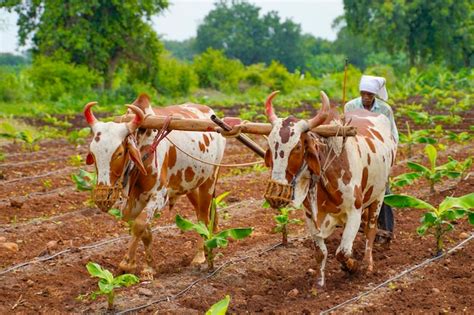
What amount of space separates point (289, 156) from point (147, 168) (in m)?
1.53

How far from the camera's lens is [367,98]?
7852 mm

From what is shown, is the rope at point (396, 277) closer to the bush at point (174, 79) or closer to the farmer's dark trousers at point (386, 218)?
the farmer's dark trousers at point (386, 218)

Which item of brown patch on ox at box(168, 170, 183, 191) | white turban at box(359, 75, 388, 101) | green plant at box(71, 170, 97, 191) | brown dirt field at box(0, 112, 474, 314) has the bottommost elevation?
brown dirt field at box(0, 112, 474, 314)

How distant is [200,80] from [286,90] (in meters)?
4.93

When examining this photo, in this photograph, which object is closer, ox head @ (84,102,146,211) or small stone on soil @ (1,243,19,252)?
ox head @ (84,102,146,211)

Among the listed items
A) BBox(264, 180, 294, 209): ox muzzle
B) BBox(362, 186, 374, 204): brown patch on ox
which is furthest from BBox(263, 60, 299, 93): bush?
BBox(264, 180, 294, 209): ox muzzle

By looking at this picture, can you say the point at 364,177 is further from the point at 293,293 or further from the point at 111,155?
the point at 111,155

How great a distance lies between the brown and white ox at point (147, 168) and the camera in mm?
6059

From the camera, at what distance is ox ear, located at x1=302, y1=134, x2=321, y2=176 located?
5839 mm

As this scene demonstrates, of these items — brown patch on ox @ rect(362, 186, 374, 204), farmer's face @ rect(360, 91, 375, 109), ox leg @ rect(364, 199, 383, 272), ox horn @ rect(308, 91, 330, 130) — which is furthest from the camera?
farmer's face @ rect(360, 91, 375, 109)

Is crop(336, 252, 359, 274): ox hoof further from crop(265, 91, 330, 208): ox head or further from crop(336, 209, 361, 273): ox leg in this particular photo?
crop(265, 91, 330, 208): ox head

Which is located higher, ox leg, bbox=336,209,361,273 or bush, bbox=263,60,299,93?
ox leg, bbox=336,209,361,273

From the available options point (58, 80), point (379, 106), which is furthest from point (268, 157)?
point (58, 80)

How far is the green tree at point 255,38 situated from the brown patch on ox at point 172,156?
6928cm
